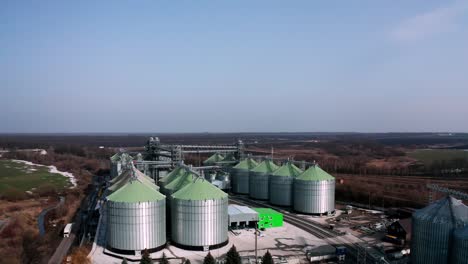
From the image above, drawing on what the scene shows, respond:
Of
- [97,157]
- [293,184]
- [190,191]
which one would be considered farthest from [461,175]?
[97,157]

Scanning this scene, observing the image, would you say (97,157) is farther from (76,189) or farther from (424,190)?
(424,190)

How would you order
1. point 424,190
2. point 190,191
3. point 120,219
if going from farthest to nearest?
1. point 424,190
2. point 190,191
3. point 120,219

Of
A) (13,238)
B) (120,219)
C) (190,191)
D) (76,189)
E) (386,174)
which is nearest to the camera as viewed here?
(120,219)

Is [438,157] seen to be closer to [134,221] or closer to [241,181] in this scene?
[241,181]

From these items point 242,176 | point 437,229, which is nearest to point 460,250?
point 437,229

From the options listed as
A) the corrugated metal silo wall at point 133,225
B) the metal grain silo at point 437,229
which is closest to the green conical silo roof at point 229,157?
the corrugated metal silo wall at point 133,225

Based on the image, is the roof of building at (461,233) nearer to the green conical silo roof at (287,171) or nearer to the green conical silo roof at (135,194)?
the green conical silo roof at (135,194)
